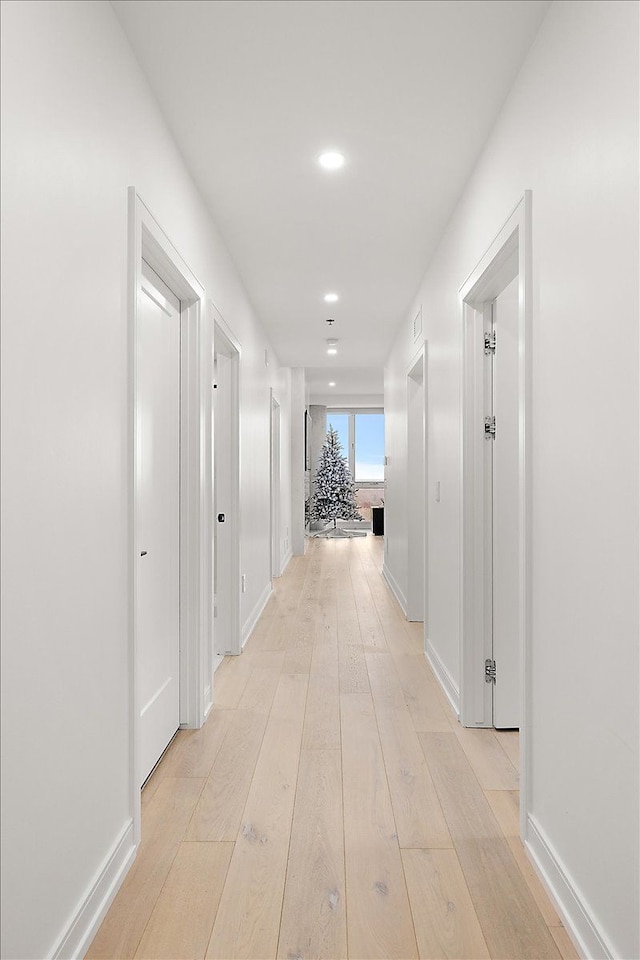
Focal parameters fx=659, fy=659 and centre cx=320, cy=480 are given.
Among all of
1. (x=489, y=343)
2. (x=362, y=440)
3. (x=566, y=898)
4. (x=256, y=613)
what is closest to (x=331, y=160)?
(x=489, y=343)

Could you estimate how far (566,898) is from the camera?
170 centimetres

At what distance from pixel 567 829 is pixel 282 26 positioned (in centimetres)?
239

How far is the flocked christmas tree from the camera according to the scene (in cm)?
→ 1317

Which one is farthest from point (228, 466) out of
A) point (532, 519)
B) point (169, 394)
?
point (532, 519)

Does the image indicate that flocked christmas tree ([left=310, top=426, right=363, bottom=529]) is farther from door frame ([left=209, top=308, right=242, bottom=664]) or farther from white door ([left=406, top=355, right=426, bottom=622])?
door frame ([left=209, top=308, right=242, bottom=664])

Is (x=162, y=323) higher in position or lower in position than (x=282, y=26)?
lower

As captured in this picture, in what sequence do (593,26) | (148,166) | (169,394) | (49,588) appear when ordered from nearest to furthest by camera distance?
(49,588) → (593,26) → (148,166) → (169,394)

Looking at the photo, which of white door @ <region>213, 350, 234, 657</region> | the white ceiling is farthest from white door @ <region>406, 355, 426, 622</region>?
white door @ <region>213, 350, 234, 657</region>

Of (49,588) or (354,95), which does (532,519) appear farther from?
(354,95)

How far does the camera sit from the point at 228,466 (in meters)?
4.17

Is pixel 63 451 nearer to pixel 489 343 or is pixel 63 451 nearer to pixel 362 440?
pixel 489 343

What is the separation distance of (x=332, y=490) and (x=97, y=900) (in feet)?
37.8

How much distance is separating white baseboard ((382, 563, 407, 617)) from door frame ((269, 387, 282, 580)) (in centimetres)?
121

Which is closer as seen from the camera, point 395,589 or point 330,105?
point 330,105
